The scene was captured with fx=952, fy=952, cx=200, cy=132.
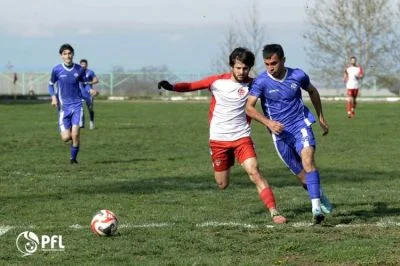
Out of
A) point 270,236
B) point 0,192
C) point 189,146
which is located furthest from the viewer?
point 189,146

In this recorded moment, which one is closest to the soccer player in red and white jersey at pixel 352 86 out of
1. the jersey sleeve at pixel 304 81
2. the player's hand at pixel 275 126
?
the jersey sleeve at pixel 304 81

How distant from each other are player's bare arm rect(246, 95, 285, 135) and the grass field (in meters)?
1.04

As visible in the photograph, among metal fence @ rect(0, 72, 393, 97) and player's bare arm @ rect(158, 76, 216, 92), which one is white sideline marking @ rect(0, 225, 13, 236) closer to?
player's bare arm @ rect(158, 76, 216, 92)

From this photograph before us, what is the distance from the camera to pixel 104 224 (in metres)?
9.46

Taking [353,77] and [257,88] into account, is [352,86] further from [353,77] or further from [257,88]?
[257,88]

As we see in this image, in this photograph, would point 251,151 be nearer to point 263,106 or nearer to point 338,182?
point 263,106

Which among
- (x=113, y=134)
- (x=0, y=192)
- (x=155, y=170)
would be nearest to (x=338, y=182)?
(x=155, y=170)

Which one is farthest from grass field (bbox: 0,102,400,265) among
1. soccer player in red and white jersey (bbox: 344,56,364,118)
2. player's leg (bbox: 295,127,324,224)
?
soccer player in red and white jersey (bbox: 344,56,364,118)

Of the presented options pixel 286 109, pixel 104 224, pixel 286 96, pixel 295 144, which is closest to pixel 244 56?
pixel 286 96

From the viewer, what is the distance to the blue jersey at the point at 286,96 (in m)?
10.6

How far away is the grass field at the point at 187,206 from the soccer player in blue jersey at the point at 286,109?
632mm

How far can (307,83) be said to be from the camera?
10.8 m

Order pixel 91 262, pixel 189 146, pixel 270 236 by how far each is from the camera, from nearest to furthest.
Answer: pixel 91 262
pixel 270 236
pixel 189 146

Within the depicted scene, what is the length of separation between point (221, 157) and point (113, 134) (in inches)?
668
